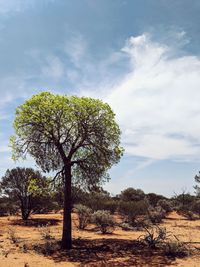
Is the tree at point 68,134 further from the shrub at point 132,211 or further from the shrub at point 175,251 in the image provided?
the shrub at point 132,211

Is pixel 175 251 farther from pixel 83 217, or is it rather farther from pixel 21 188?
pixel 21 188

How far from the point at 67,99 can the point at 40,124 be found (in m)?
1.91

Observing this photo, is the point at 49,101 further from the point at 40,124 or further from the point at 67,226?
the point at 67,226

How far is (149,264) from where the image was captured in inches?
538

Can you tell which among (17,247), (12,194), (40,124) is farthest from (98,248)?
(12,194)

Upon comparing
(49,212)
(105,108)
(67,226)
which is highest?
(105,108)

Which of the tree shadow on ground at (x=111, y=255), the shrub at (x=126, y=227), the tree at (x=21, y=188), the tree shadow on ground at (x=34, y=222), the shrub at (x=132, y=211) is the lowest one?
the tree shadow on ground at (x=111, y=255)

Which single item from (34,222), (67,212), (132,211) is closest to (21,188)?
(34,222)

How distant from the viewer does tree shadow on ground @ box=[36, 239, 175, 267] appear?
14.0 meters

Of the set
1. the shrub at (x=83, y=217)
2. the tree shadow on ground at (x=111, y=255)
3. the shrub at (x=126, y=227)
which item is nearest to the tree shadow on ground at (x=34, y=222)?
the shrub at (x=83, y=217)

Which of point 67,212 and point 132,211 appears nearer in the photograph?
point 67,212

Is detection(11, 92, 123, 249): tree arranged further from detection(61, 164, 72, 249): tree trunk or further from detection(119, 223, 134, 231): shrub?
detection(119, 223, 134, 231): shrub

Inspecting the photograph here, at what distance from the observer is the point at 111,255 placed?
15.6 metres

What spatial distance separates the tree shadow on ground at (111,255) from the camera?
1401 cm
